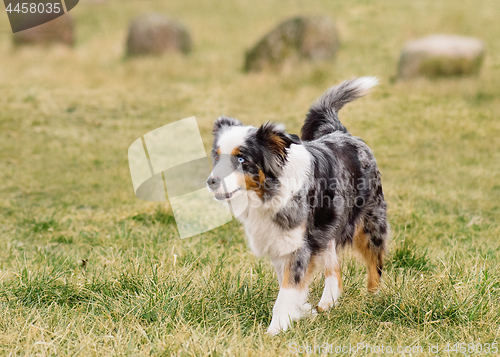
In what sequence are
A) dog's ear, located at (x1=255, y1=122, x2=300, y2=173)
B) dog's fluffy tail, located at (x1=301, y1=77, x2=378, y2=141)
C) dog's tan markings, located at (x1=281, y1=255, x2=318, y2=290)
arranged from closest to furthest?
dog's ear, located at (x1=255, y1=122, x2=300, y2=173)
dog's tan markings, located at (x1=281, y1=255, x2=318, y2=290)
dog's fluffy tail, located at (x1=301, y1=77, x2=378, y2=141)

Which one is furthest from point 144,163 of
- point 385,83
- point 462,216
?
point 385,83

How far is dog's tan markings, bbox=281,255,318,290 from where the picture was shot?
318cm

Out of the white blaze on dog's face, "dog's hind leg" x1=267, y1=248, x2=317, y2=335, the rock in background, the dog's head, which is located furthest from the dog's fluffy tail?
the rock in background

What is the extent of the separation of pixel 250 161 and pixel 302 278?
2.67 feet

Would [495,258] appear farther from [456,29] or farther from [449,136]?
[456,29]

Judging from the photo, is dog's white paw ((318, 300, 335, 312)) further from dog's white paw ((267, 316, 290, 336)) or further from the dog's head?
the dog's head

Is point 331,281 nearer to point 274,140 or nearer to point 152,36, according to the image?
point 274,140

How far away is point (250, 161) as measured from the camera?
3.07 metres

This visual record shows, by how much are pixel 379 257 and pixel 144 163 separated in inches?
189

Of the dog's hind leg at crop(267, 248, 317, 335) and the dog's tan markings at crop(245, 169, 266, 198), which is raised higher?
the dog's tan markings at crop(245, 169, 266, 198)

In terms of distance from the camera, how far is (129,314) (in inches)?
124

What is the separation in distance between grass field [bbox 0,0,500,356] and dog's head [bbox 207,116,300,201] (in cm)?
79

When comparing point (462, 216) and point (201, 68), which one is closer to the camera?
point (462, 216)

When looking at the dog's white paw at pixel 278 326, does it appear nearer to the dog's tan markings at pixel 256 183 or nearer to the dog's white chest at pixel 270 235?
the dog's white chest at pixel 270 235
